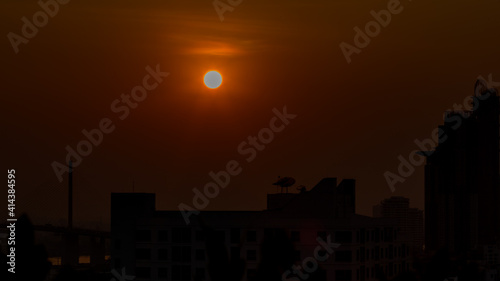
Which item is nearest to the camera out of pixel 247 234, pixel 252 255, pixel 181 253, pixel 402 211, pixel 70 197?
pixel 252 255

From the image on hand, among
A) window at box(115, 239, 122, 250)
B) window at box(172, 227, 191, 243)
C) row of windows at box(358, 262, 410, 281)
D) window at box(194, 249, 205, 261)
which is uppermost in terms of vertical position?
window at box(172, 227, 191, 243)

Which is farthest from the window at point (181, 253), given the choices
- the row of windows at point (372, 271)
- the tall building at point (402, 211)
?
the tall building at point (402, 211)

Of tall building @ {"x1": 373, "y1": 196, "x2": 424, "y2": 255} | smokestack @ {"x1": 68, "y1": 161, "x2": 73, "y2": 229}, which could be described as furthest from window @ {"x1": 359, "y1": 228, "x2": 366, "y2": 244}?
tall building @ {"x1": 373, "y1": 196, "x2": 424, "y2": 255}

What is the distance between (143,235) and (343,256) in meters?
14.7

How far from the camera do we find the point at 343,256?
6969cm

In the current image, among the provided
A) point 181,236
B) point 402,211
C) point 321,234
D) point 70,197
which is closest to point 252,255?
point 321,234

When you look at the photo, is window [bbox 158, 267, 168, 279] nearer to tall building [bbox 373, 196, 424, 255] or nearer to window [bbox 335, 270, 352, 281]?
window [bbox 335, 270, 352, 281]

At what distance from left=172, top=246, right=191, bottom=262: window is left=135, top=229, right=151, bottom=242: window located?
205 cm

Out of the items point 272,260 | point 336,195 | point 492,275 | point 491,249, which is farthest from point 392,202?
point 272,260

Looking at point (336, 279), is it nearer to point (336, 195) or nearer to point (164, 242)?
point (336, 195)

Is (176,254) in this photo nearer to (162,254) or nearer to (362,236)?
(162,254)

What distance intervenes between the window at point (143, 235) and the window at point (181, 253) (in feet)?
6.74

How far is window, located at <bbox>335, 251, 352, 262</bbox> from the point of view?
69438mm

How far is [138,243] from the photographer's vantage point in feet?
240
